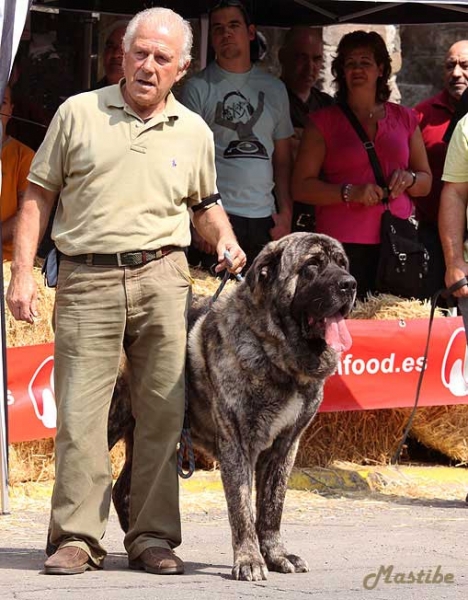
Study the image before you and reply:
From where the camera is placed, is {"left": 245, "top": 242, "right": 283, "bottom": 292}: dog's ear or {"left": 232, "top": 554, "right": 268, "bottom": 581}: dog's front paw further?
{"left": 245, "top": 242, "right": 283, "bottom": 292}: dog's ear

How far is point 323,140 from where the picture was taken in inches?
331

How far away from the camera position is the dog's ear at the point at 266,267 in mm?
5629

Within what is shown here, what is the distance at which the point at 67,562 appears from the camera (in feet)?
17.7

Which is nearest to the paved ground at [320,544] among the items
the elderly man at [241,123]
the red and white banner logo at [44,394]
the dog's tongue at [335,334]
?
the red and white banner logo at [44,394]

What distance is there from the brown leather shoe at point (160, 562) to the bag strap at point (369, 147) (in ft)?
11.5

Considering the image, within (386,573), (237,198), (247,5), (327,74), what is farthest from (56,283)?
(327,74)

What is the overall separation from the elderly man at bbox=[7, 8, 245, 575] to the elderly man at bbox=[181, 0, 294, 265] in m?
2.55

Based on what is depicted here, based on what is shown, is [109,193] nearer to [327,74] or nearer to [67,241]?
[67,241]

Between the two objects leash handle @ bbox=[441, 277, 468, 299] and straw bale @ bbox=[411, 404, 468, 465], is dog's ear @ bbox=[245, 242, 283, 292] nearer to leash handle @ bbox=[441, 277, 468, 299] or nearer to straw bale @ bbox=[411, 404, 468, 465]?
leash handle @ bbox=[441, 277, 468, 299]

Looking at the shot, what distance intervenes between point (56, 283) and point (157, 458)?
878 millimetres

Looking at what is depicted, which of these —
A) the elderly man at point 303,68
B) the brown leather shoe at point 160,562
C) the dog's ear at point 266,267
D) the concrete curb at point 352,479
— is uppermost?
the elderly man at point 303,68

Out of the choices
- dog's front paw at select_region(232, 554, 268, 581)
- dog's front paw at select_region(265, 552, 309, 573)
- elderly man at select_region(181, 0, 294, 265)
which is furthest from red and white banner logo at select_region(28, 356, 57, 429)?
dog's front paw at select_region(232, 554, 268, 581)

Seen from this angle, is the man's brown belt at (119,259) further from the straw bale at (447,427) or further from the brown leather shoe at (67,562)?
the straw bale at (447,427)

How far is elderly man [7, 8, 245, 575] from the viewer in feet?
17.8
